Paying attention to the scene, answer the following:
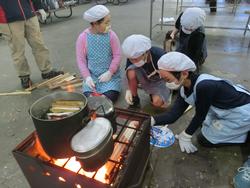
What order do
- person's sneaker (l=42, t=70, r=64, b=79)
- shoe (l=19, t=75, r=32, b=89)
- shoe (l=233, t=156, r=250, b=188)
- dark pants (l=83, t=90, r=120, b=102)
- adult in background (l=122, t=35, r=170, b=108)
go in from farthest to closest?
person's sneaker (l=42, t=70, r=64, b=79) < shoe (l=19, t=75, r=32, b=89) < dark pants (l=83, t=90, r=120, b=102) < adult in background (l=122, t=35, r=170, b=108) < shoe (l=233, t=156, r=250, b=188)

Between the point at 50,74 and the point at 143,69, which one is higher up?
the point at 143,69

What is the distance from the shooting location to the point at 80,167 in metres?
0.87

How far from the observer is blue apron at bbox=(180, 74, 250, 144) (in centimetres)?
129

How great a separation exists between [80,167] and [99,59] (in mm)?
1168

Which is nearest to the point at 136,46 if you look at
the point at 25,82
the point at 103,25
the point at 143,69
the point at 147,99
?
the point at 143,69

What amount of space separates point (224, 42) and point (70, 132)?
9.97 feet

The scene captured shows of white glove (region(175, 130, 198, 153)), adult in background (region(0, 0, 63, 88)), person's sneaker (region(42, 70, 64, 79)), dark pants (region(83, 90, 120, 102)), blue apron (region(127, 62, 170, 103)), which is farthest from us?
person's sneaker (region(42, 70, 64, 79))

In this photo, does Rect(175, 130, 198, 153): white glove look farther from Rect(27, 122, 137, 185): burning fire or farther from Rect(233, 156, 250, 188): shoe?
Rect(27, 122, 137, 185): burning fire

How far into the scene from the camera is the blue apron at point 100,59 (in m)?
1.80

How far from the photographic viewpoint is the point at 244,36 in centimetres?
336

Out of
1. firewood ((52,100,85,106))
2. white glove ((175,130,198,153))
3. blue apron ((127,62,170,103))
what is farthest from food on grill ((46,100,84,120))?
blue apron ((127,62,170,103))

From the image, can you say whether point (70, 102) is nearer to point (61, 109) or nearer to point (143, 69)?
point (61, 109)

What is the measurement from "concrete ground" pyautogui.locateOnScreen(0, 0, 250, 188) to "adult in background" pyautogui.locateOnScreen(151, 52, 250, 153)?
0.11 meters

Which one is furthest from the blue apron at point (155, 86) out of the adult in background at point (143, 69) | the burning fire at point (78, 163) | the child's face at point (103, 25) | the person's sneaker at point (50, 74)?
the person's sneaker at point (50, 74)
